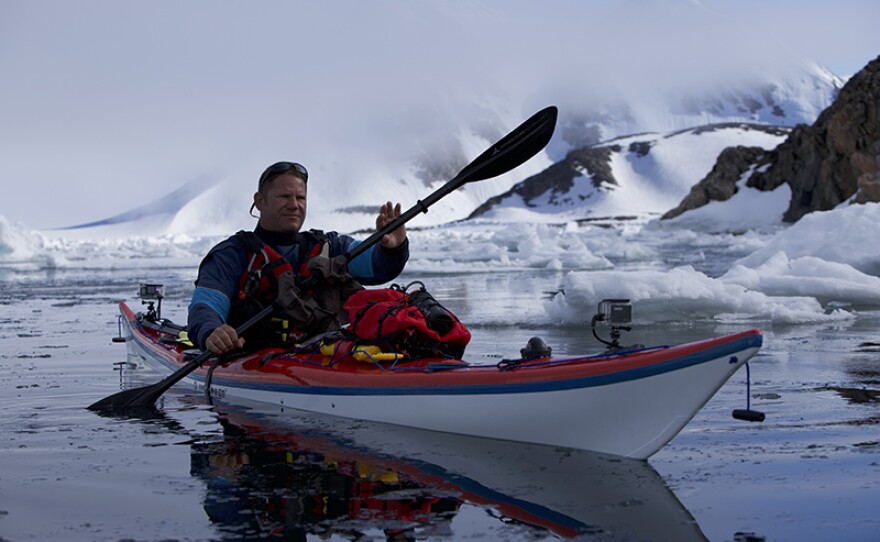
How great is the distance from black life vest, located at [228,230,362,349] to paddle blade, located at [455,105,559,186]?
764 mm

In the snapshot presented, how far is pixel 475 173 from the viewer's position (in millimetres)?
4371

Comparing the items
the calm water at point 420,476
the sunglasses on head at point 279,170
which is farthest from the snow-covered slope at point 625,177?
the calm water at point 420,476

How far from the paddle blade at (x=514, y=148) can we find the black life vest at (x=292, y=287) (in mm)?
764

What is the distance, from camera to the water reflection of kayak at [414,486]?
2457 mm

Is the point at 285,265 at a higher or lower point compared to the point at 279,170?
lower

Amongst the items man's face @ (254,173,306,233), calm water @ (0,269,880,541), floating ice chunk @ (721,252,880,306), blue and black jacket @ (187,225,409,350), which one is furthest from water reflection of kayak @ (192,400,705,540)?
floating ice chunk @ (721,252,880,306)

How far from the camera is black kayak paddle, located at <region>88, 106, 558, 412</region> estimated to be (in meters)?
4.27

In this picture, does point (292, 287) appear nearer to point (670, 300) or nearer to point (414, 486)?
point (414, 486)

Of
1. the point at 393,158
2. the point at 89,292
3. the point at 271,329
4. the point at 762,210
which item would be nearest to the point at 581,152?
the point at 393,158

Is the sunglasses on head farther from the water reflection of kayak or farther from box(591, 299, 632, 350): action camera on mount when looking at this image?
box(591, 299, 632, 350): action camera on mount

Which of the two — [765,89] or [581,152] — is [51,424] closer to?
[581,152]

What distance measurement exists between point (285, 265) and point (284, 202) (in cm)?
29

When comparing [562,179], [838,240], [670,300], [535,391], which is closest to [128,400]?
[535,391]

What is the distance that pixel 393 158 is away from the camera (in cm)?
11644
